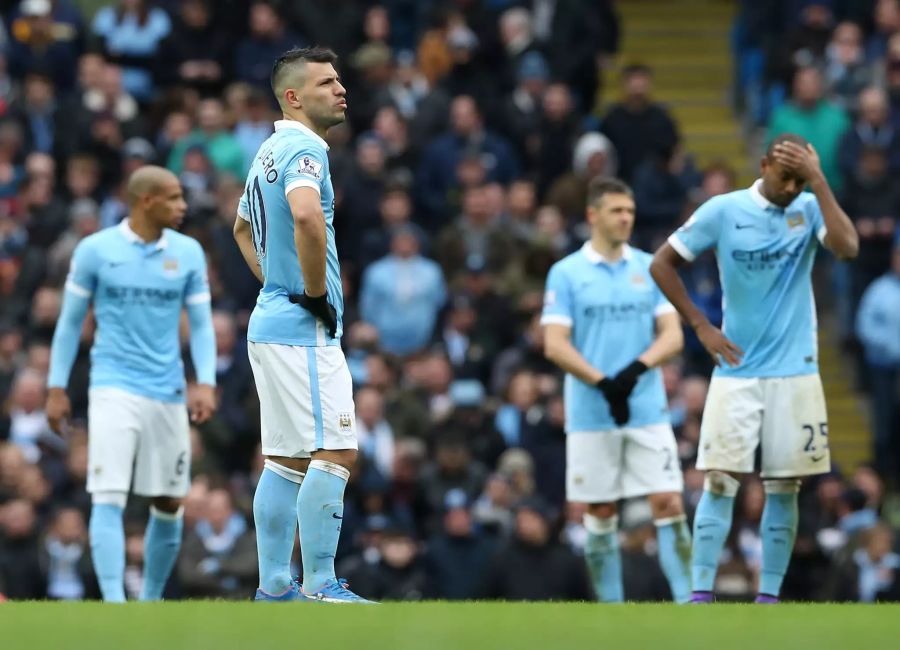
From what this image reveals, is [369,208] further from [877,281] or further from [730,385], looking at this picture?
[730,385]

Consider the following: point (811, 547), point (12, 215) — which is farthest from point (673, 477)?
point (12, 215)

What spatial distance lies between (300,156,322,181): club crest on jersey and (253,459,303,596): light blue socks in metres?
1.44

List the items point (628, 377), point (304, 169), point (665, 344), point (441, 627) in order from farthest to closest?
point (665, 344), point (628, 377), point (304, 169), point (441, 627)

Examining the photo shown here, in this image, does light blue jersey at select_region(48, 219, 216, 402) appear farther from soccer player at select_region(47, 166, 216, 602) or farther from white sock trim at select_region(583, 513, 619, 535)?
white sock trim at select_region(583, 513, 619, 535)

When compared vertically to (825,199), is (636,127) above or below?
above

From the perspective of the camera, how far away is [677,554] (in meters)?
12.6

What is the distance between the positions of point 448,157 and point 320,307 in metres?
10.2

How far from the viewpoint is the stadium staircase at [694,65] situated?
22500 mm

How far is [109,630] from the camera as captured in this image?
24.7 feet

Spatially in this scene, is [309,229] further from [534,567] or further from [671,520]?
[534,567]

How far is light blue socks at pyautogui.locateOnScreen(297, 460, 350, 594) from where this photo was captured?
954 centimetres

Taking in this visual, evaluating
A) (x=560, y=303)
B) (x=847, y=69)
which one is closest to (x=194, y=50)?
(x=847, y=69)

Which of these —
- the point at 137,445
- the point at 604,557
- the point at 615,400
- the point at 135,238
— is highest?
the point at 135,238

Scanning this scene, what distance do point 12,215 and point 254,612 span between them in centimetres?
1163
